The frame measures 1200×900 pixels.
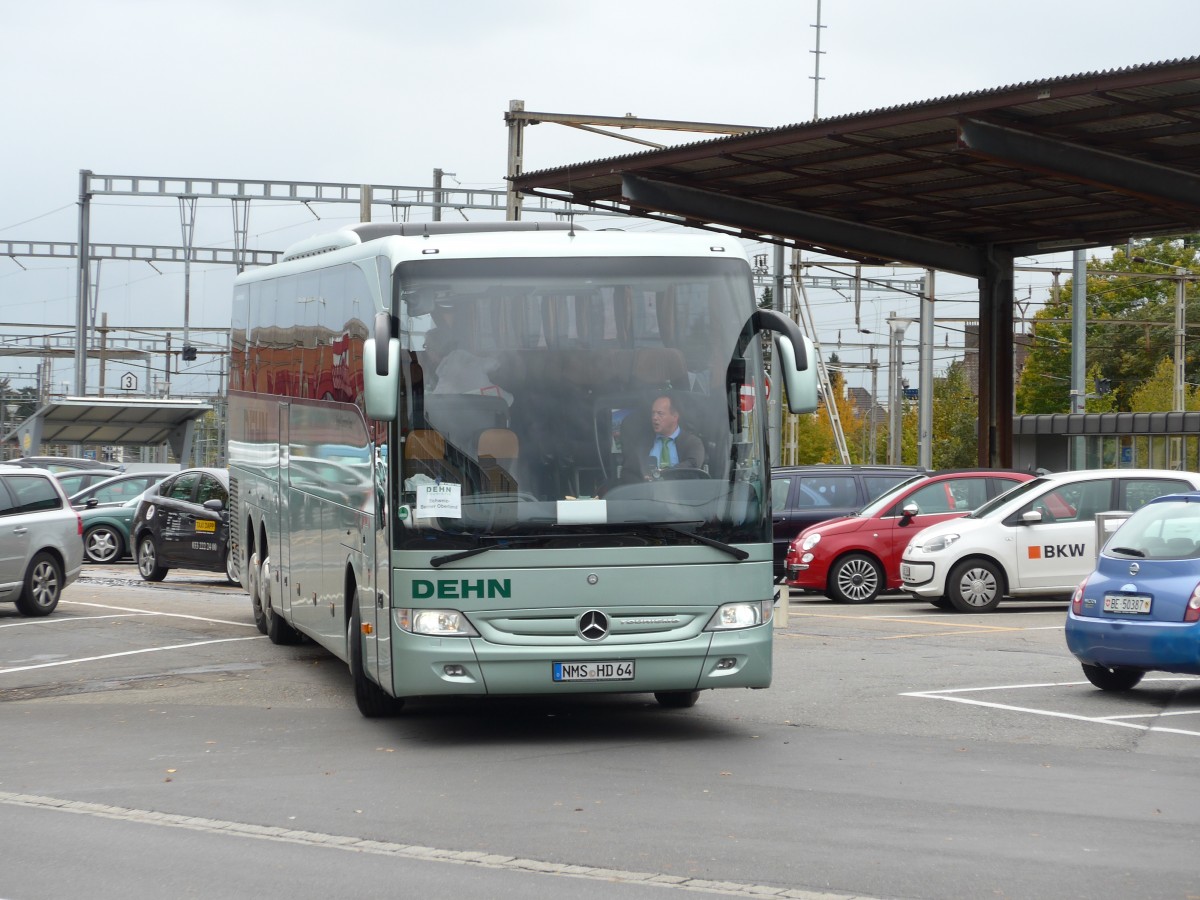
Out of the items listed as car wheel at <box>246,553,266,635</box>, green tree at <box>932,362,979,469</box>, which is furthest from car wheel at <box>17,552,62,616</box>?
green tree at <box>932,362,979,469</box>

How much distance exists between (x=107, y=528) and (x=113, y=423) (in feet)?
38.6

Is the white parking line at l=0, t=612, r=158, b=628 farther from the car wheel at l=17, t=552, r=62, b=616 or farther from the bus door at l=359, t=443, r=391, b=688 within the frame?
the bus door at l=359, t=443, r=391, b=688

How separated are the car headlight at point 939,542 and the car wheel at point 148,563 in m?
11.5

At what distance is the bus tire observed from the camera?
11.8 meters

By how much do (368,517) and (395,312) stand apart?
1.34m

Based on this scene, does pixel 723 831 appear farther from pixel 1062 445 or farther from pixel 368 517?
pixel 1062 445

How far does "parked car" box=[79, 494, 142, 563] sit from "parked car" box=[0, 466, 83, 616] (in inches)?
423

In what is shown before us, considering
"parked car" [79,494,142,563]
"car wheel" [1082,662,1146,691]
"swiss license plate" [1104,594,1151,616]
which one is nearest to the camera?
"swiss license plate" [1104,594,1151,616]

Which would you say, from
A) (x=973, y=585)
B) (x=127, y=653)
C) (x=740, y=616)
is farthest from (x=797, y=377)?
(x=973, y=585)

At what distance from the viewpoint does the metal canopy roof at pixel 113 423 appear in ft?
135

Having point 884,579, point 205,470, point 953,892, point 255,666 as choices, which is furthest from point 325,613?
point 205,470

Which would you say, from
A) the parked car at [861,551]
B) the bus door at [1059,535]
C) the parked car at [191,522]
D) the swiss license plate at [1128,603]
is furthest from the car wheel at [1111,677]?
the parked car at [191,522]

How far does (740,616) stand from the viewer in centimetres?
1066

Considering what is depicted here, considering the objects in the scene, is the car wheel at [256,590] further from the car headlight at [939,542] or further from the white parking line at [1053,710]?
the car headlight at [939,542]
